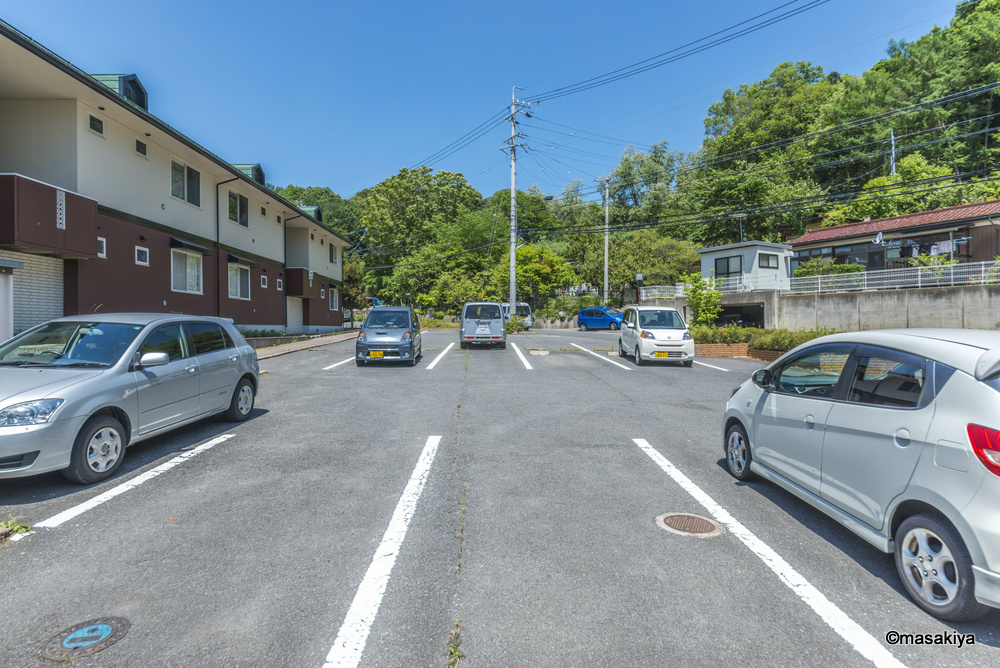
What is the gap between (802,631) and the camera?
2.79 metres

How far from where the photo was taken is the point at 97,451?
5.12m

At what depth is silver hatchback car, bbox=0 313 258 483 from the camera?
4.58 m

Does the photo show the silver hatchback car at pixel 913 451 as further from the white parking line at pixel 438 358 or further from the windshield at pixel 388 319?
the windshield at pixel 388 319

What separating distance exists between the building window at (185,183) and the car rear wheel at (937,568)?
20.9m

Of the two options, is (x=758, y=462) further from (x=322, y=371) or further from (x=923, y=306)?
(x=923, y=306)

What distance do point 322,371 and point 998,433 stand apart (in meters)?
13.7

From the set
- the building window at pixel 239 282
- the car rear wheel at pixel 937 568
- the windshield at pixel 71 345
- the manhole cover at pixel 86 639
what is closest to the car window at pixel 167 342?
the windshield at pixel 71 345

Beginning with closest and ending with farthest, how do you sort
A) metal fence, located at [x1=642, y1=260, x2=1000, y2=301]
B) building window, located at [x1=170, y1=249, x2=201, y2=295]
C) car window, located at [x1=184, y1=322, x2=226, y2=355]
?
car window, located at [x1=184, y1=322, x2=226, y2=355] < building window, located at [x1=170, y1=249, x2=201, y2=295] < metal fence, located at [x1=642, y1=260, x2=1000, y2=301]

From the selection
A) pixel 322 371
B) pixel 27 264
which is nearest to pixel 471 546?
Answer: pixel 322 371

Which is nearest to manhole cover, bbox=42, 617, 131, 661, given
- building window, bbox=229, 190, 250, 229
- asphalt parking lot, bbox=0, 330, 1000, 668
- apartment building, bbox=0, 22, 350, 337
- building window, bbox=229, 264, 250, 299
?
asphalt parking lot, bbox=0, 330, 1000, 668

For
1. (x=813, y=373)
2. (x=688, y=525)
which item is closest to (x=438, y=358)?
(x=688, y=525)

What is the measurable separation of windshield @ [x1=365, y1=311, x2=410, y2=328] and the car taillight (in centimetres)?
1428

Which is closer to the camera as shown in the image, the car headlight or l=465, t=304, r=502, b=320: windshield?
the car headlight

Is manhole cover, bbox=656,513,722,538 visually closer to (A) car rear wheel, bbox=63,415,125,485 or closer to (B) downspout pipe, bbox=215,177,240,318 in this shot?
(A) car rear wheel, bbox=63,415,125,485
